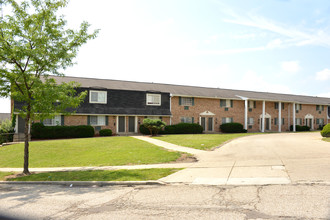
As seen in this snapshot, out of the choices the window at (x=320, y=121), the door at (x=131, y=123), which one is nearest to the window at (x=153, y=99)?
the door at (x=131, y=123)

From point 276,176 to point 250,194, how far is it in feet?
7.23

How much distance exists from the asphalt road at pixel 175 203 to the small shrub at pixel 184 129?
21148 millimetres

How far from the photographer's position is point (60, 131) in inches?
973

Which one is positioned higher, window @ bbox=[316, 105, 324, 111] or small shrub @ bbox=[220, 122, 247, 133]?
window @ bbox=[316, 105, 324, 111]

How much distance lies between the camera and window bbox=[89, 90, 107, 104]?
91.1ft

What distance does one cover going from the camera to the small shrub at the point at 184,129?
29.0 m

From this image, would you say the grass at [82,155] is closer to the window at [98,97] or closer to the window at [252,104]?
the window at [98,97]

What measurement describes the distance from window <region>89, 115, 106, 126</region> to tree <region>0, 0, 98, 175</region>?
51.6 ft

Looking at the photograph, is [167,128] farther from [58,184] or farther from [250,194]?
[250,194]

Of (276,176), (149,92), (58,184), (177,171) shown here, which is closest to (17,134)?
(149,92)

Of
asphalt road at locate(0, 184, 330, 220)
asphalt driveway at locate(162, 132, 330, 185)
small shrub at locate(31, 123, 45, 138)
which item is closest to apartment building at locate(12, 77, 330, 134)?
small shrub at locate(31, 123, 45, 138)

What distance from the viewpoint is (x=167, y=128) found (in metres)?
29.0

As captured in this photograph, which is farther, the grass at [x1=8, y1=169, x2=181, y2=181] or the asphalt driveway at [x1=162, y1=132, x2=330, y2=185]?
the grass at [x1=8, y1=169, x2=181, y2=181]

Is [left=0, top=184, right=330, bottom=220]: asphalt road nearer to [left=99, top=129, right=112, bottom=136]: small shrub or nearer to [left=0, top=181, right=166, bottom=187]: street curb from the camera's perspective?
[left=0, top=181, right=166, bottom=187]: street curb
